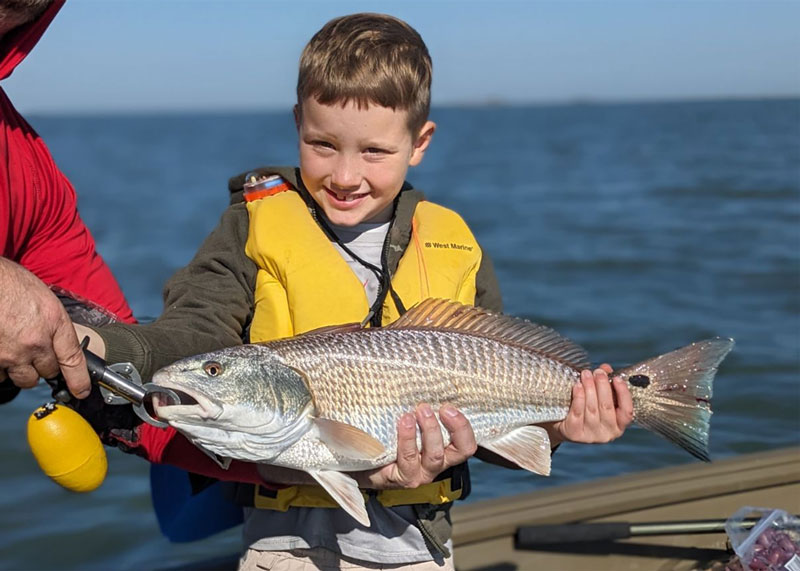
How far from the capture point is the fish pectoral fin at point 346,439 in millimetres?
2979

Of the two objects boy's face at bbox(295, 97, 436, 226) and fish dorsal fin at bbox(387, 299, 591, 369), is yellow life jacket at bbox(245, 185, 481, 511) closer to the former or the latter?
boy's face at bbox(295, 97, 436, 226)

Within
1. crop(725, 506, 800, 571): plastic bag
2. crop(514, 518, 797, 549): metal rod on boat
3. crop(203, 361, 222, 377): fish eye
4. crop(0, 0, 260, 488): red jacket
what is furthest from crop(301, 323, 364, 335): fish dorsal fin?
crop(725, 506, 800, 571): plastic bag

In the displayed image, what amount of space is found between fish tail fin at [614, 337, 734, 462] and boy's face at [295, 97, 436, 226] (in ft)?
3.38

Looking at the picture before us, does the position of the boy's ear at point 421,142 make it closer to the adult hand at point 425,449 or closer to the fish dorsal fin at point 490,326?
the fish dorsal fin at point 490,326

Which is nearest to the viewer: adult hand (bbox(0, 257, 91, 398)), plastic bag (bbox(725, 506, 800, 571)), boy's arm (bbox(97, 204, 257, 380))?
adult hand (bbox(0, 257, 91, 398))

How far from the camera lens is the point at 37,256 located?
3.78 m

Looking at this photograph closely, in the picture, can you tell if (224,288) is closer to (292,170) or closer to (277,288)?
(277,288)

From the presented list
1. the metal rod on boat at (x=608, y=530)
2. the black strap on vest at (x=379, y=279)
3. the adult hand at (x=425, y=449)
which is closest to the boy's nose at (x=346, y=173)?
the black strap on vest at (x=379, y=279)

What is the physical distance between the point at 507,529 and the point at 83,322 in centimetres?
231

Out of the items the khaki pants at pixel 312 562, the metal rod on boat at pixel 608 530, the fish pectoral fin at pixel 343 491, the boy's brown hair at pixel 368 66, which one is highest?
the boy's brown hair at pixel 368 66

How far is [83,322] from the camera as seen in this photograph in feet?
11.4

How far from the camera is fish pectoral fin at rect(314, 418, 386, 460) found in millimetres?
2979

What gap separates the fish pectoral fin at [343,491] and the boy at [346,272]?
0.20 metres

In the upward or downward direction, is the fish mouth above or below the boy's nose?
below
